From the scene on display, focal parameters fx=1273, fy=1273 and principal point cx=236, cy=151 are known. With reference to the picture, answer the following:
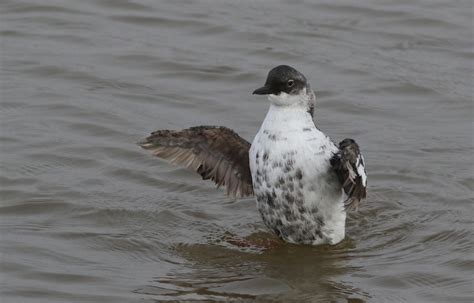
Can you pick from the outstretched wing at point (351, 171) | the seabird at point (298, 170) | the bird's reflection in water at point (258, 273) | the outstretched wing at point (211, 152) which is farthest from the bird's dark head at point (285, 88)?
the bird's reflection in water at point (258, 273)

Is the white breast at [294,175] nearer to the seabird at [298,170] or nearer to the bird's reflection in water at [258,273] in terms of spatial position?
the seabird at [298,170]

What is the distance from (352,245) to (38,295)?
8.62 feet

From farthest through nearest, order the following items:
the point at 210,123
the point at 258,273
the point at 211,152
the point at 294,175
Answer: the point at 210,123
the point at 211,152
the point at 294,175
the point at 258,273

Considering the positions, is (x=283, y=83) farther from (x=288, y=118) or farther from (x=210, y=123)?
(x=210, y=123)

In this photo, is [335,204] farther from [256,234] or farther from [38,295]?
[38,295]

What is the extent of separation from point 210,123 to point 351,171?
3.33 m

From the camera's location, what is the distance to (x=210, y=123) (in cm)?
1198

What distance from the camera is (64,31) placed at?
14023 mm

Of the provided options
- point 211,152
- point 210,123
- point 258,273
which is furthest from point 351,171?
point 210,123

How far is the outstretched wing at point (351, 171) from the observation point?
8.86m

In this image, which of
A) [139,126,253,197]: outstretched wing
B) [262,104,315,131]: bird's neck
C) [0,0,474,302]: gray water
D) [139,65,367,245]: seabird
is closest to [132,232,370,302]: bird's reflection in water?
[0,0,474,302]: gray water

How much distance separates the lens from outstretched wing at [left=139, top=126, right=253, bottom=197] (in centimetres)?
977

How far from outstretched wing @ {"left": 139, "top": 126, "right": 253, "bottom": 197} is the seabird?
0.19ft

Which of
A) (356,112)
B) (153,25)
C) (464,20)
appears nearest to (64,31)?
(153,25)
